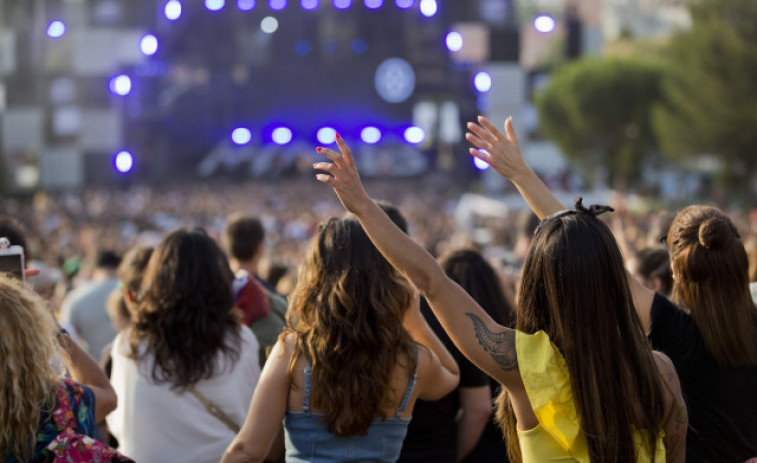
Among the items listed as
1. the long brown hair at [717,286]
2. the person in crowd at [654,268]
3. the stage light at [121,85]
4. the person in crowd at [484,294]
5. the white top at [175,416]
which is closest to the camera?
the long brown hair at [717,286]

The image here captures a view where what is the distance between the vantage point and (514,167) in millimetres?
2977

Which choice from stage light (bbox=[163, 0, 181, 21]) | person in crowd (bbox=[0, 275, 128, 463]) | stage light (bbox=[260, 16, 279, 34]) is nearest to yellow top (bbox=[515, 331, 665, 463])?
person in crowd (bbox=[0, 275, 128, 463])

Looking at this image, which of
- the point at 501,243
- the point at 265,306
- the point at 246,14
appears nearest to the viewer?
the point at 265,306

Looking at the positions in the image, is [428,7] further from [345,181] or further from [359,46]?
[345,181]

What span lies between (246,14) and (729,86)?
64.9 feet

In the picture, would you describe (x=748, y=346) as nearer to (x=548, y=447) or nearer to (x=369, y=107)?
(x=548, y=447)

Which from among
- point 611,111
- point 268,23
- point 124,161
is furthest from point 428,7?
point 611,111

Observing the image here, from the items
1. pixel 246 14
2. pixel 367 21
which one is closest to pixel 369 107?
pixel 367 21

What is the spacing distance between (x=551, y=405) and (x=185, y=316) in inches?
60.8

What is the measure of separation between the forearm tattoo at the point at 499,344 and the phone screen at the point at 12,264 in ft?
4.89

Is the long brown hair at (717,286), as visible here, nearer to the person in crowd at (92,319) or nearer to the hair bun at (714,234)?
the hair bun at (714,234)

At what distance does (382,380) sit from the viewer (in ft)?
8.75

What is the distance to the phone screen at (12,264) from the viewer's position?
9.46ft

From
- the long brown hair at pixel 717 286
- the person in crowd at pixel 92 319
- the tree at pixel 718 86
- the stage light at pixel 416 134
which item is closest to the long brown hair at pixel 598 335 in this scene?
the long brown hair at pixel 717 286
